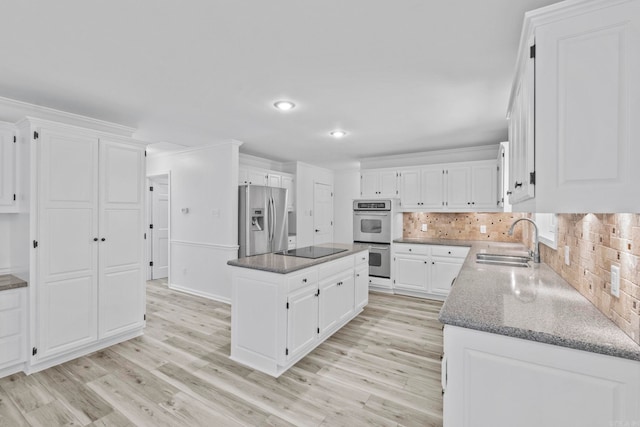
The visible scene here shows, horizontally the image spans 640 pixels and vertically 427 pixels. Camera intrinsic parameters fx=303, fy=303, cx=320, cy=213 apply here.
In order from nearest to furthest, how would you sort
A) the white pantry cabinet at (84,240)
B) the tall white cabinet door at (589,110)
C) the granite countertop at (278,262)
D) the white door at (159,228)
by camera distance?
1. the tall white cabinet door at (589,110)
2. the granite countertop at (278,262)
3. the white pantry cabinet at (84,240)
4. the white door at (159,228)

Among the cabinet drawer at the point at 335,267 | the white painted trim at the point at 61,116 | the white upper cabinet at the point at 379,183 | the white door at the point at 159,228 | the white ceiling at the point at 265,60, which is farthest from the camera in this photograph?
the white door at the point at 159,228

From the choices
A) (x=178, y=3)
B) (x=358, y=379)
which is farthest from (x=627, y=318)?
(x=178, y=3)

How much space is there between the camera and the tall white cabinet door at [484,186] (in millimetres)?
4527

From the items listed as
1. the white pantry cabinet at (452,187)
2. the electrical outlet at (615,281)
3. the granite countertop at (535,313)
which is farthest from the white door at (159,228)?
the electrical outlet at (615,281)

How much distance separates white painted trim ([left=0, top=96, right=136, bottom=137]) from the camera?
280cm

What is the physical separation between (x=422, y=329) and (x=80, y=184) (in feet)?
12.9

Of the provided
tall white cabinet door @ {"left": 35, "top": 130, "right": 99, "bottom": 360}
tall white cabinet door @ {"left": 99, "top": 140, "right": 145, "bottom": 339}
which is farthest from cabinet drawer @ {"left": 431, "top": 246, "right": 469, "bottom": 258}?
tall white cabinet door @ {"left": 35, "top": 130, "right": 99, "bottom": 360}

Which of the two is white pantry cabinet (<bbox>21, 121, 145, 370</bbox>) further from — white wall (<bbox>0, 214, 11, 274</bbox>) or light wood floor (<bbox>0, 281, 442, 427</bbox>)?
white wall (<bbox>0, 214, 11, 274</bbox>)

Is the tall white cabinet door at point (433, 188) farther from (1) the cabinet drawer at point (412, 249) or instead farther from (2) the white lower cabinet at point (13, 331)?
(2) the white lower cabinet at point (13, 331)

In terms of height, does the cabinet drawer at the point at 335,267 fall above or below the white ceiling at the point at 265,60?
below

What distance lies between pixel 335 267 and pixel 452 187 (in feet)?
8.75

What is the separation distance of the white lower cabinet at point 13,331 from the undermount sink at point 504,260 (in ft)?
13.7

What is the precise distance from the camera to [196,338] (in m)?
3.30

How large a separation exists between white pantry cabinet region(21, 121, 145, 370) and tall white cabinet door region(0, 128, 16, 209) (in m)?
0.27
